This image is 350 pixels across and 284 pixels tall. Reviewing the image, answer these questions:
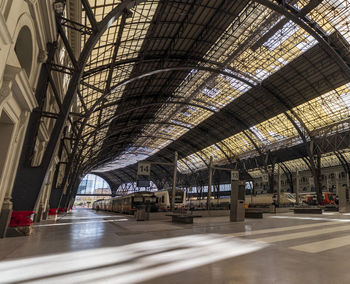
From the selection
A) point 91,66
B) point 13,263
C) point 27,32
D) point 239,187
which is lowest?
point 13,263

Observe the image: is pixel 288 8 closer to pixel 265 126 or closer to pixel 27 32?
pixel 27 32

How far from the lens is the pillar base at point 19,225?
Answer: 10459 mm

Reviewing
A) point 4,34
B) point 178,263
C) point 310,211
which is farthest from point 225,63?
point 178,263

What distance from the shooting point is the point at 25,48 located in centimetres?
1116

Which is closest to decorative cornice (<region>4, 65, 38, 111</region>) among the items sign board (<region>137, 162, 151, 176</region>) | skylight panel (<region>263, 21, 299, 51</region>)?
sign board (<region>137, 162, 151, 176</region>)

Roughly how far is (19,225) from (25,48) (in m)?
8.15

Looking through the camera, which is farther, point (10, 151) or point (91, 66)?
point (91, 66)

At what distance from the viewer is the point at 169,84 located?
36.7 meters

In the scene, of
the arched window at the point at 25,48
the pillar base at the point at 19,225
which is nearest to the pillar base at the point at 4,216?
the pillar base at the point at 19,225

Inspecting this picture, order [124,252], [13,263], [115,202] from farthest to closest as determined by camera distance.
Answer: [115,202] → [124,252] → [13,263]

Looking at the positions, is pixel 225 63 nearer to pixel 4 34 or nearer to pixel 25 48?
pixel 25 48

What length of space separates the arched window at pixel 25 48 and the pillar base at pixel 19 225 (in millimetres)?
6960

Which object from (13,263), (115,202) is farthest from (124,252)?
(115,202)

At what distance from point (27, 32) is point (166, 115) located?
130 feet
